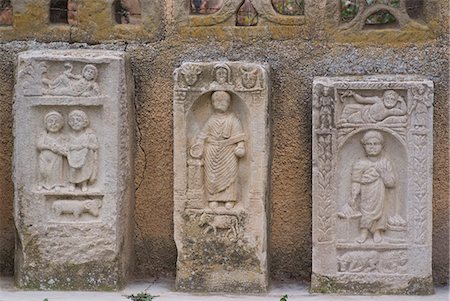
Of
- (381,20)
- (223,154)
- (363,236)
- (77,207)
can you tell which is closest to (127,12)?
(223,154)

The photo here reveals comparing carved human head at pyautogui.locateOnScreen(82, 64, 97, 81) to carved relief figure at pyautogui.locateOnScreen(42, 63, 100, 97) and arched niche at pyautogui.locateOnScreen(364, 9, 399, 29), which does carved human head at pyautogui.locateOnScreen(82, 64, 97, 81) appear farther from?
arched niche at pyautogui.locateOnScreen(364, 9, 399, 29)

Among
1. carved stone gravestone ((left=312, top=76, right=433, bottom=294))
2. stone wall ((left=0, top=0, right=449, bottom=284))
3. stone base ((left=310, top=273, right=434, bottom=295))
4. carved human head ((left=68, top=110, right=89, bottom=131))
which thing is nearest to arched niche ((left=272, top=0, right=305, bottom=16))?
stone wall ((left=0, top=0, right=449, bottom=284))

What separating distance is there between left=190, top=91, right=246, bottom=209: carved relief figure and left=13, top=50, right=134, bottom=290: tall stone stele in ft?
1.86

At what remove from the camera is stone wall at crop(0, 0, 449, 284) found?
700 centimetres

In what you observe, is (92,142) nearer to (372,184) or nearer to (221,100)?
(221,100)

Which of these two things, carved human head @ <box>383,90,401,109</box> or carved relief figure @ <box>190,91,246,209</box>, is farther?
carved relief figure @ <box>190,91,246,209</box>

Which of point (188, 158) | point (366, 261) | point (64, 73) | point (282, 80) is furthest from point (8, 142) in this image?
point (366, 261)

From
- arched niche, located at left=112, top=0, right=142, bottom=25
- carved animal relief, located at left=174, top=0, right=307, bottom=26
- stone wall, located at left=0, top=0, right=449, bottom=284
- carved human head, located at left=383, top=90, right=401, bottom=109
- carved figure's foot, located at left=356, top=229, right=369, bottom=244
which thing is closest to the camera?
carved human head, located at left=383, top=90, right=401, bottom=109

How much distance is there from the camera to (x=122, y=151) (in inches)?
270

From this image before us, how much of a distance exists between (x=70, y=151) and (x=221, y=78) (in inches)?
42.2

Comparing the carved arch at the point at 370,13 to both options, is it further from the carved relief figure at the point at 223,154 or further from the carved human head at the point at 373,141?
the carved relief figure at the point at 223,154

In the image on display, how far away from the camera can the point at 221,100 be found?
22.0 feet

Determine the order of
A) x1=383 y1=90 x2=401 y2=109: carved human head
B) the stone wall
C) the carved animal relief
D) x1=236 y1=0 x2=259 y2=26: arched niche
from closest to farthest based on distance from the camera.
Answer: x1=383 y1=90 x2=401 y2=109: carved human head
the stone wall
the carved animal relief
x1=236 y1=0 x2=259 y2=26: arched niche

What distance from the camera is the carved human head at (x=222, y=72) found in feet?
21.9
